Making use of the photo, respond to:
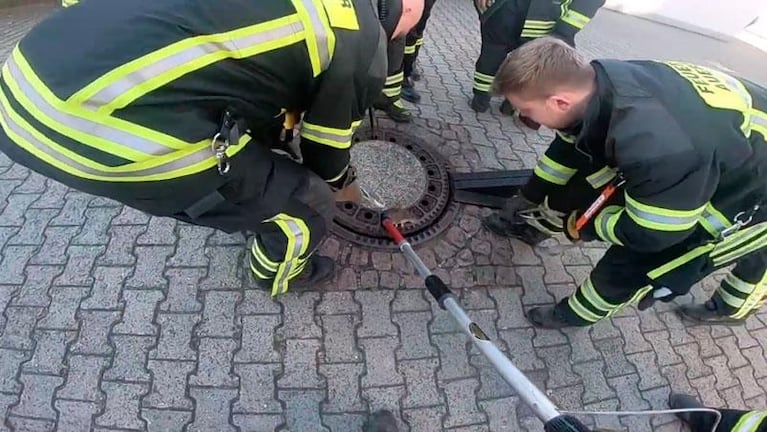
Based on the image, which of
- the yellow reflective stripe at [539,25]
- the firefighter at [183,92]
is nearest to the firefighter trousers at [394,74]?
the yellow reflective stripe at [539,25]

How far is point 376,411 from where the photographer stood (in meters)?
2.15

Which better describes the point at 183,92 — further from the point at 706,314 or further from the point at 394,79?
the point at 706,314

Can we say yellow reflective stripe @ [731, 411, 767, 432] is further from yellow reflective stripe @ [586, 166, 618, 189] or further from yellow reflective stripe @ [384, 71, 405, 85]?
yellow reflective stripe @ [384, 71, 405, 85]

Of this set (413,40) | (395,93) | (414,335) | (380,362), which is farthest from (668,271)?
(413,40)

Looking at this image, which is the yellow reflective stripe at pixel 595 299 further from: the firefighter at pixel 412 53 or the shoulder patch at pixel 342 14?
the firefighter at pixel 412 53

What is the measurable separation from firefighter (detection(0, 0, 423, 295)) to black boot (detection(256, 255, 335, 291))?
63 cm

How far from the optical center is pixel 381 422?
2.08 meters

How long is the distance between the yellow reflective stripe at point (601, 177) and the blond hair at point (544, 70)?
1.86 feet

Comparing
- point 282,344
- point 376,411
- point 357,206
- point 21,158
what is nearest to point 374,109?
point 357,206

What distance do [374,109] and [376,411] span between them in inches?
76.8

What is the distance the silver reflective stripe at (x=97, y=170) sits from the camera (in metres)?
1.49

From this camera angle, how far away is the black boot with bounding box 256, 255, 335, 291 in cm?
245

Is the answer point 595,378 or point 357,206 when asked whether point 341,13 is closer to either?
point 357,206

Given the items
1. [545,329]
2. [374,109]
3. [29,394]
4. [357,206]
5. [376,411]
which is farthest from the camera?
[374,109]
